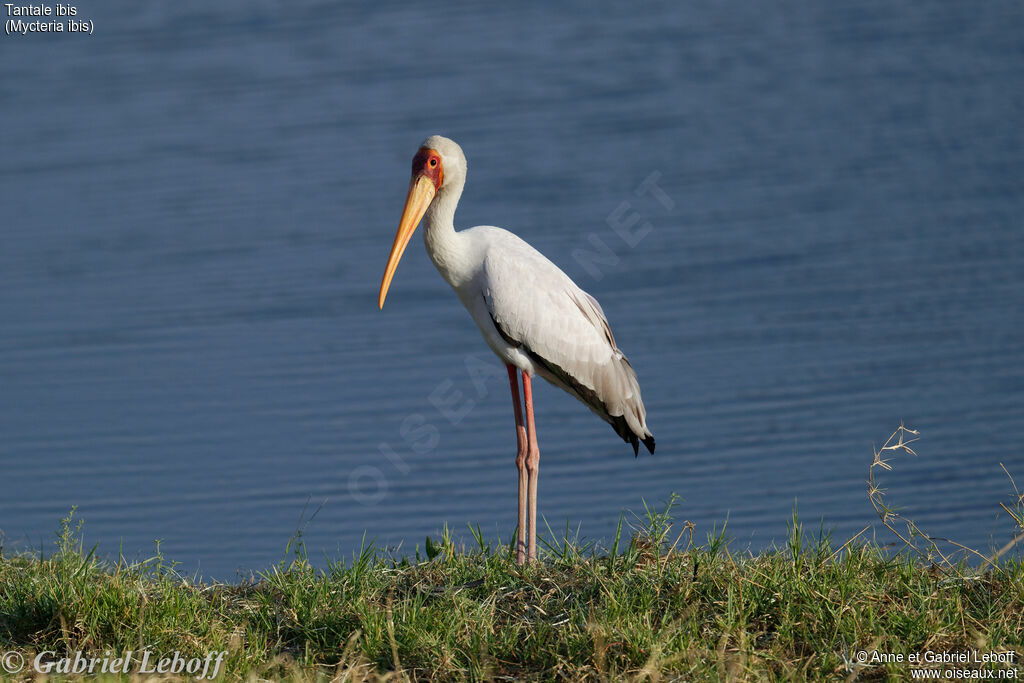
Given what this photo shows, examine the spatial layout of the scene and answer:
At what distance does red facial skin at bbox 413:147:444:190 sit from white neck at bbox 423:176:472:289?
51mm

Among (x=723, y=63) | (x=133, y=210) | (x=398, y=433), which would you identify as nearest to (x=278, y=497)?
(x=398, y=433)

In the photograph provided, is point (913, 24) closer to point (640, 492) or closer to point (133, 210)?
point (133, 210)

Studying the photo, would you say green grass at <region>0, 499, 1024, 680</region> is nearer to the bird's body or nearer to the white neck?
the bird's body

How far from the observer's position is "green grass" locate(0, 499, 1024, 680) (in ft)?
15.3

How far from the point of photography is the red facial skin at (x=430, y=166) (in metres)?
6.56

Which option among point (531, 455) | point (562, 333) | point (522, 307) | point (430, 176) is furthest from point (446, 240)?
point (531, 455)

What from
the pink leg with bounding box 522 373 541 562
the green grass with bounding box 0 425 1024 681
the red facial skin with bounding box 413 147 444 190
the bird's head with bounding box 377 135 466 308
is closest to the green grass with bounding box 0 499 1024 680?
the green grass with bounding box 0 425 1024 681

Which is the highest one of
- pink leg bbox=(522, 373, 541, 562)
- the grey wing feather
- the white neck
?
the white neck

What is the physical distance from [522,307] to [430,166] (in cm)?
76

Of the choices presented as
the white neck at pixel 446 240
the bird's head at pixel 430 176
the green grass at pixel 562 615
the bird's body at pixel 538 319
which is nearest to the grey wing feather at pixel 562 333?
the bird's body at pixel 538 319

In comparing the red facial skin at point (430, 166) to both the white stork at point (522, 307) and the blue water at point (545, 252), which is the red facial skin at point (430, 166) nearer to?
the white stork at point (522, 307)

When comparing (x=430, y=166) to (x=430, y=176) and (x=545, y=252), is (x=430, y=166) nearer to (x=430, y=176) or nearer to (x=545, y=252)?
(x=430, y=176)

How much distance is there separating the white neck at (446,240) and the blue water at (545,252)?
171cm

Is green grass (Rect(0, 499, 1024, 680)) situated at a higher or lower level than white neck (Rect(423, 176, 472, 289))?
lower
